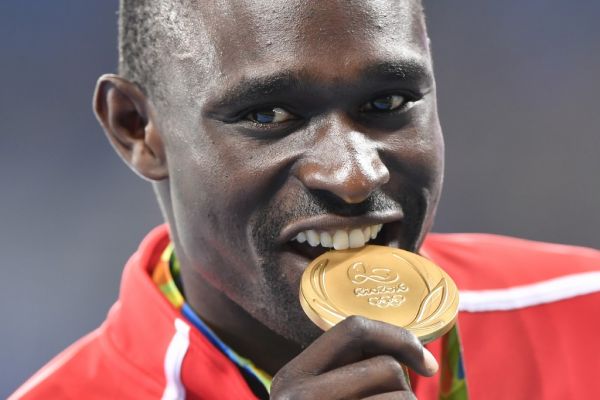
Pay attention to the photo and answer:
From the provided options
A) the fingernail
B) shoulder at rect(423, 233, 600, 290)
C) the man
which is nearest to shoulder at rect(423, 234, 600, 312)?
shoulder at rect(423, 233, 600, 290)

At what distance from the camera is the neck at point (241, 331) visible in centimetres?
193

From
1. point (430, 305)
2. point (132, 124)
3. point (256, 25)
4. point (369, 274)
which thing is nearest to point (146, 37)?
point (132, 124)

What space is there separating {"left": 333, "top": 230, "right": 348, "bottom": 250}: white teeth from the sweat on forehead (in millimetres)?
323

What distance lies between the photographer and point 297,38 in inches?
63.9

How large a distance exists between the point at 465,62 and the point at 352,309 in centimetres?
242

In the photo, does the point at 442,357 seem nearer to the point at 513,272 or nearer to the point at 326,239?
the point at 513,272

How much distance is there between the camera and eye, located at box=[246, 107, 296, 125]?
1.67 meters

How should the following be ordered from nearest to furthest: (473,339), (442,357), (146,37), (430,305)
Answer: (430,305), (146,37), (442,357), (473,339)

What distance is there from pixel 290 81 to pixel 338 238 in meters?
0.29

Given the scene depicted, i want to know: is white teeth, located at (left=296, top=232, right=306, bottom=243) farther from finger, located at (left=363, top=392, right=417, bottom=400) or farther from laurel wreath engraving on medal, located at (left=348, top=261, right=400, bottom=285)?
finger, located at (left=363, top=392, right=417, bottom=400)

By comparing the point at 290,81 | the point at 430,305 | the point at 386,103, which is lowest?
the point at 430,305

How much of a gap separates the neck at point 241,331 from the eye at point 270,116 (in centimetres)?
43

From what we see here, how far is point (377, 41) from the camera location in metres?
1.65

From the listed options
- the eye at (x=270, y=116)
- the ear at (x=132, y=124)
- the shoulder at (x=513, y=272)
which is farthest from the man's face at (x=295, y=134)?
the shoulder at (x=513, y=272)
